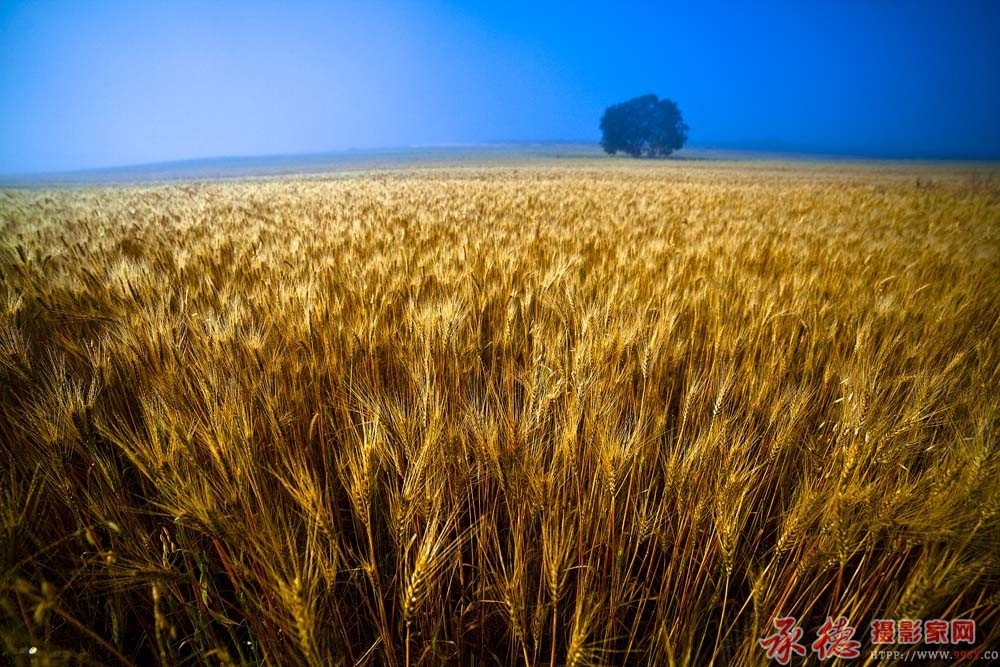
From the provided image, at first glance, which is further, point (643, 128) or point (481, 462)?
point (643, 128)

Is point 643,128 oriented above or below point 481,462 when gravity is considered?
above

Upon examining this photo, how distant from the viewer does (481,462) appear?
1.11 meters

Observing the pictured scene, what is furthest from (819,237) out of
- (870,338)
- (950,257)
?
(870,338)

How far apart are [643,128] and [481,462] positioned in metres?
79.3

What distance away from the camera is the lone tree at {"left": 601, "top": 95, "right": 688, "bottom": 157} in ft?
221

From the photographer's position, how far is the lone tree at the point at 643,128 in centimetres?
6750

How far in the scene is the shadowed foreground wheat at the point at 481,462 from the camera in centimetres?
82

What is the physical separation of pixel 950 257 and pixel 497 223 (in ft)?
12.0

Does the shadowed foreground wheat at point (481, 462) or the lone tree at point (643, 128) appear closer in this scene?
the shadowed foreground wheat at point (481, 462)

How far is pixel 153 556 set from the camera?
39.2 inches

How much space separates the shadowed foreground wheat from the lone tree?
73.4m

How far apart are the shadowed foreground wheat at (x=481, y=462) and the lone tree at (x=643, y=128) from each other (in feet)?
241

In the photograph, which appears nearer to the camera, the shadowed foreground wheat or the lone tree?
the shadowed foreground wheat

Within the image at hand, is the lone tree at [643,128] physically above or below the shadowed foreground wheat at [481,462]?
above
